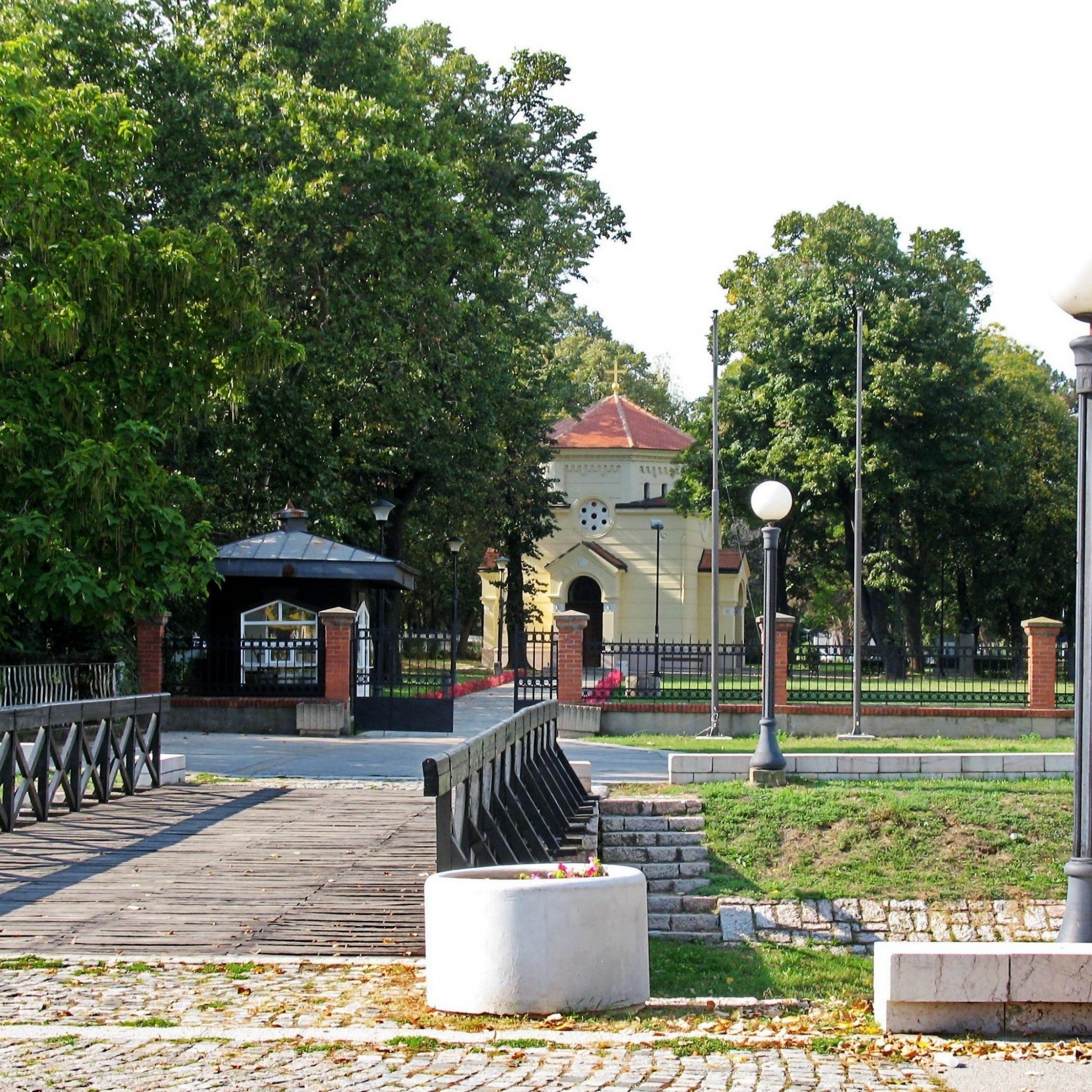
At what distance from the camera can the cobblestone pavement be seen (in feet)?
17.7

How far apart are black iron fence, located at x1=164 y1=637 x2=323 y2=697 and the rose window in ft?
98.2

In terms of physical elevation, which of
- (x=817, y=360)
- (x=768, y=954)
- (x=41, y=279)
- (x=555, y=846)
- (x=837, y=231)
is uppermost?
(x=837, y=231)

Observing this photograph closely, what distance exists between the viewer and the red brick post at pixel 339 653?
24.3 m

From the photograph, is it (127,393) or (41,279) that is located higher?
(41,279)

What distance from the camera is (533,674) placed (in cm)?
2592

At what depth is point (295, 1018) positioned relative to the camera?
662cm

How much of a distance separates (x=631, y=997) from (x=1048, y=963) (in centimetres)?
189

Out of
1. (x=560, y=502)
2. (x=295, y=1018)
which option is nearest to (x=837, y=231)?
(x=560, y=502)

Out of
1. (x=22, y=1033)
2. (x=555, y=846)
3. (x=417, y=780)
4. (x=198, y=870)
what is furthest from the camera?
(x=417, y=780)

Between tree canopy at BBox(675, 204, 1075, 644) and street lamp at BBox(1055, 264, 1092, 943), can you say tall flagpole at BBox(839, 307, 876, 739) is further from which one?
street lamp at BBox(1055, 264, 1092, 943)

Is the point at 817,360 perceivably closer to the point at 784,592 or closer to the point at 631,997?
the point at 784,592

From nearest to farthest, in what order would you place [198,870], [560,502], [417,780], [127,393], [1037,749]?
[198,870] → [417,780] → [127,393] → [1037,749] → [560,502]

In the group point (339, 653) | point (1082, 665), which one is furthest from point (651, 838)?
point (339, 653)

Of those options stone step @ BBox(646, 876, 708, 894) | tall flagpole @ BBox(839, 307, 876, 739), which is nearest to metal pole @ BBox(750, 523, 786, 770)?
stone step @ BBox(646, 876, 708, 894)
